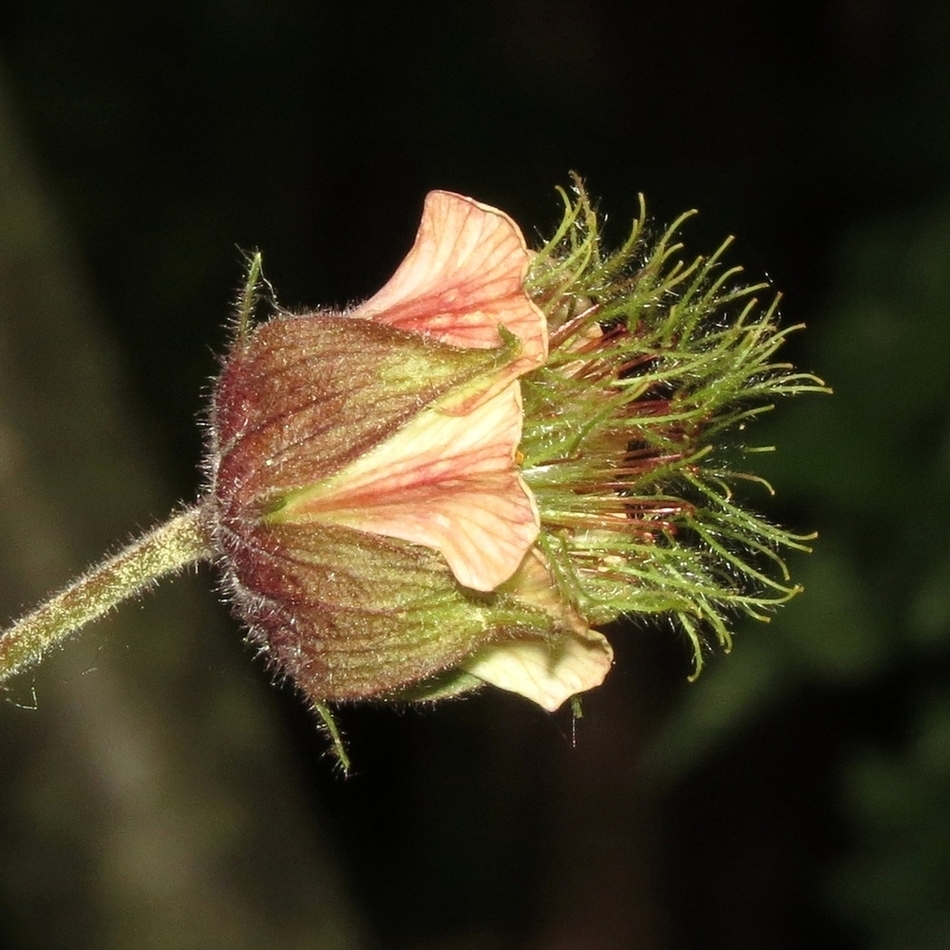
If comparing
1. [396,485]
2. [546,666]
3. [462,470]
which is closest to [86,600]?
[396,485]

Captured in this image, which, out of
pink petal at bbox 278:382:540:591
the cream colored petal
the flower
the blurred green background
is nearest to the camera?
pink petal at bbox 278:382:540:591

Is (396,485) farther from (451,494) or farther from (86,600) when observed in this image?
(86,600)

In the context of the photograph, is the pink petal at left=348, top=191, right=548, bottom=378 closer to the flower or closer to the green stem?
the flower

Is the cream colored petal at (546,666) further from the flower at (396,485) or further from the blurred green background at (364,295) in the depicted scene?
the blurred green background at (364,295)

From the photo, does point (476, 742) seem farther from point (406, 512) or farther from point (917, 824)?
point (406, 512)

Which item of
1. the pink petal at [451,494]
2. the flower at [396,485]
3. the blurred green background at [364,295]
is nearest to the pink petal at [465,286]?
the flower at [396,485]

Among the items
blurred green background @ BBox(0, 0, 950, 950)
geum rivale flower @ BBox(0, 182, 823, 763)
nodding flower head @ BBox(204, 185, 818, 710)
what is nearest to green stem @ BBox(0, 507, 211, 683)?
geum rivale flower @ BBox(0, 182, 823, 763)

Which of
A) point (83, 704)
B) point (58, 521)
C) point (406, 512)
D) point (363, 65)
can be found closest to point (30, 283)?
point (58, 521)
